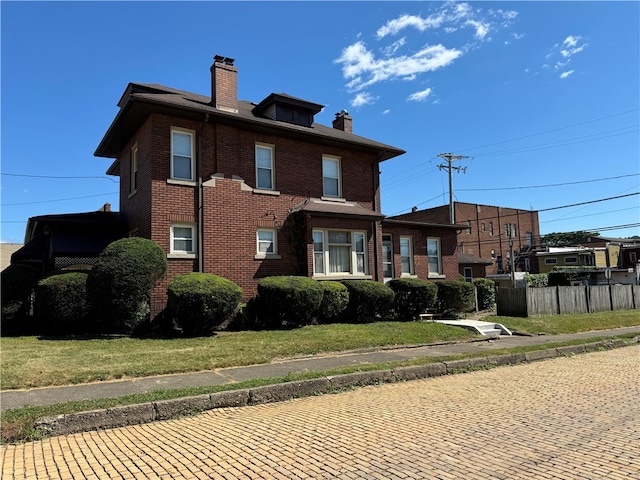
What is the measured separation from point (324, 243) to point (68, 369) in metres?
10.4

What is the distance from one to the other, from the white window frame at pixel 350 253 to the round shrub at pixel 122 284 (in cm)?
614

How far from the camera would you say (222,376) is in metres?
8.50

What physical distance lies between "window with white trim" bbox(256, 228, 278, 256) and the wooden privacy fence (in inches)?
427

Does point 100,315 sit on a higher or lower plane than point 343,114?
lower

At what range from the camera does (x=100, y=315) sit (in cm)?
1209

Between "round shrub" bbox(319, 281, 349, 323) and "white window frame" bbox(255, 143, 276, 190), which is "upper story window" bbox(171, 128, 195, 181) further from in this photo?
"round shrub" bbox(319, 281, 349, 323)

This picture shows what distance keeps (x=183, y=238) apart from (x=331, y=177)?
672 cm

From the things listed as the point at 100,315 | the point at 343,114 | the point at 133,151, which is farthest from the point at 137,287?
the point at 343,114

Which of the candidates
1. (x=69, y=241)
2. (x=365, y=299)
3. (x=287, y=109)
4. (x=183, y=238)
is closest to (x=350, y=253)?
(x=365, y=299)

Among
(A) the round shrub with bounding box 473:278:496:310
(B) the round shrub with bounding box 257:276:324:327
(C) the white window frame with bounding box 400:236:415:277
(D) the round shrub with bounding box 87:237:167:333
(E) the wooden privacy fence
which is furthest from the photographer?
(A) the round shrub with bounding box 473:278:496:310

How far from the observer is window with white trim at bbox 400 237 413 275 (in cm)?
2194

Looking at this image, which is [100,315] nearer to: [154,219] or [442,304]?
[154,219]

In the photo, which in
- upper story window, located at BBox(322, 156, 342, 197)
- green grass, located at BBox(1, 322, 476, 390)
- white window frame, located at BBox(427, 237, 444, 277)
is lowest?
green grass, located at BBox(1, 322, 476, 390)

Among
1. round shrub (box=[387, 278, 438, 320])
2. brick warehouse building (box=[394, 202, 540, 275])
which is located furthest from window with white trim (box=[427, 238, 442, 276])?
brick warehouse building (box=[394, 202, 540, 275])
